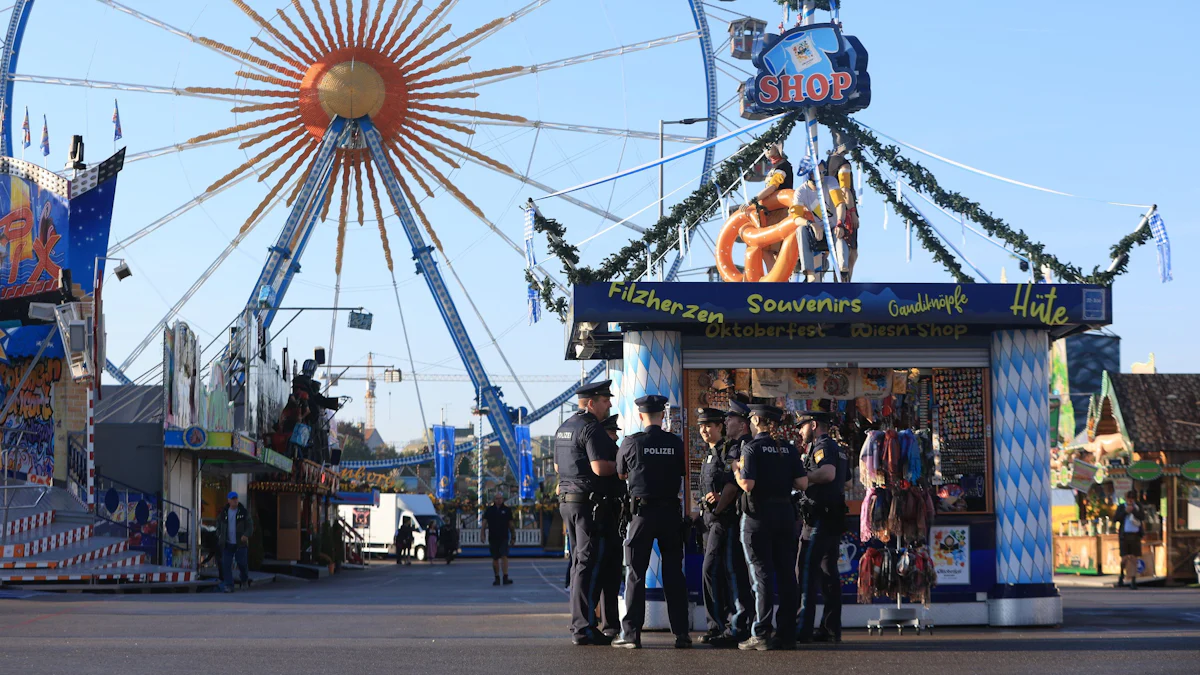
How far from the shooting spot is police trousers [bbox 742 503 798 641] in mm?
11820

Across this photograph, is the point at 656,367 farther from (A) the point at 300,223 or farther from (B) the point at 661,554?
(A) the point at 300,223

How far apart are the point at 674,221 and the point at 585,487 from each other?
621cm

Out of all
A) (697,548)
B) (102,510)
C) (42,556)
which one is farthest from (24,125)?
(697,548)

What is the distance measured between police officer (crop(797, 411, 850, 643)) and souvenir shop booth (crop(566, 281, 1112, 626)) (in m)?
1.10

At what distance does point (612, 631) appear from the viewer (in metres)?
12.4

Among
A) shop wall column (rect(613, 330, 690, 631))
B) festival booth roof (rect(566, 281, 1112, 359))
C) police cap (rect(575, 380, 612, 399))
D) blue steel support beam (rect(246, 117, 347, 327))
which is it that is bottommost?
police cap (rect(575, 380, 612, 399))

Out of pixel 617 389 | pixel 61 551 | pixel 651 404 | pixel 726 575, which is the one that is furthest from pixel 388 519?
pixel 651 404

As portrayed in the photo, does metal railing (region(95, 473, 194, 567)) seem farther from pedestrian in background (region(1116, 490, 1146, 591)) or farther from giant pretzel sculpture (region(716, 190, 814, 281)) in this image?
pedestrian in background (region(1116, 490, 1146, 591))

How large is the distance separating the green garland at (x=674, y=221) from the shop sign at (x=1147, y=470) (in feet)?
38.9

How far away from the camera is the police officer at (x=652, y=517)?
11.9 metres

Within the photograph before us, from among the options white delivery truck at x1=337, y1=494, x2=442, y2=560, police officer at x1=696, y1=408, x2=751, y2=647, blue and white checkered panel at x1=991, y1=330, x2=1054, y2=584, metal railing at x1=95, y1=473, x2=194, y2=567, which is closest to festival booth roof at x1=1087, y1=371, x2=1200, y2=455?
blue and white checkered panel at x1=991, y1=330, x2=1054, y2=584

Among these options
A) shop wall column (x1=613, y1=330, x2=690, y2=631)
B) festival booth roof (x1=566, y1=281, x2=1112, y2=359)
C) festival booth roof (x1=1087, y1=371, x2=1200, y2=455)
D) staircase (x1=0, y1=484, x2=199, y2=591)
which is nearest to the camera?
festival booth roof (x1=566, y1=281, x2=1112, y2=359)

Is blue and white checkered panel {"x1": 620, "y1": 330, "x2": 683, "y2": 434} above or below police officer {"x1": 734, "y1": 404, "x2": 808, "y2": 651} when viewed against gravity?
above

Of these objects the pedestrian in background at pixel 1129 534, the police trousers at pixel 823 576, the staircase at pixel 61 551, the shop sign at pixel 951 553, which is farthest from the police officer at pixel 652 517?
the pedestrian in background at pixel 1129 534
